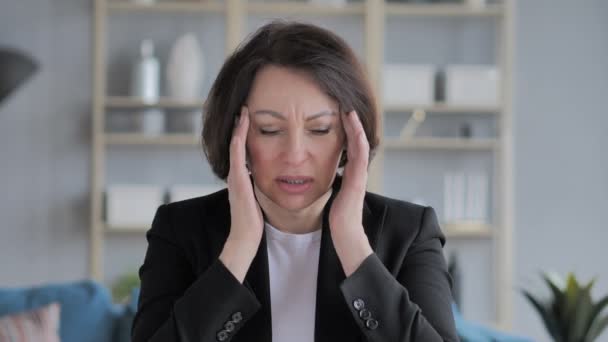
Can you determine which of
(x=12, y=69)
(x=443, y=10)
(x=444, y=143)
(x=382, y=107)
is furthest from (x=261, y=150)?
(x=12, y=69)

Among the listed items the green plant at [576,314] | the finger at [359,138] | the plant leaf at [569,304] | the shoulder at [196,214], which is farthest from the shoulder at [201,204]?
the plant leaf at [569,304]

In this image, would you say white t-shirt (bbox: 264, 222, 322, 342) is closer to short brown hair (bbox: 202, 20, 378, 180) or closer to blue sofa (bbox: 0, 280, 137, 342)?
short brown hair (bbox: 202, 20, 378, 180)

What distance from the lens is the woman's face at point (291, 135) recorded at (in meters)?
1.43

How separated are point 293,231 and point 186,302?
29 centimetres

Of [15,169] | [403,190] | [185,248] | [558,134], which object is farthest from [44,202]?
[185,248]

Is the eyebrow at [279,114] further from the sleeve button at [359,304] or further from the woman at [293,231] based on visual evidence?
the sleeve button at [359,304]

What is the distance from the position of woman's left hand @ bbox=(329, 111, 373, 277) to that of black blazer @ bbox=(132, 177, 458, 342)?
36 mm

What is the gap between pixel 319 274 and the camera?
5.06 feet

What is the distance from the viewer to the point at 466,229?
4.55m

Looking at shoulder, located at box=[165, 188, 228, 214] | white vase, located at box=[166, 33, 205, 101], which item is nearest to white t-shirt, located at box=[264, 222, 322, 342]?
shoulder, located at box=[165, 188, 228, 214]

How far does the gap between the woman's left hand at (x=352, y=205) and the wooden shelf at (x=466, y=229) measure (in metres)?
3.09

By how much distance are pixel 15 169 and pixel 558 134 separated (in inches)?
123

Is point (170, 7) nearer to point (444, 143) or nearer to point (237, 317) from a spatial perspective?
point (444, 143)

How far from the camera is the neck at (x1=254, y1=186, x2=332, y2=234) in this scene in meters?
1.58
